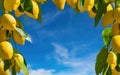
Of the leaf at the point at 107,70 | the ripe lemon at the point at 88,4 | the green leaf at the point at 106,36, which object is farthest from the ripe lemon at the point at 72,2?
the leaf at the point at 107,70

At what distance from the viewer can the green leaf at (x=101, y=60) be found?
145 cm

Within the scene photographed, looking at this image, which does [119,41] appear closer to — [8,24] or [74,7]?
[74,7]

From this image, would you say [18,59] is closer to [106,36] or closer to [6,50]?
[6,50]

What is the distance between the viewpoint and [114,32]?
1.42 m

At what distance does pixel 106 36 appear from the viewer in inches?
58.3

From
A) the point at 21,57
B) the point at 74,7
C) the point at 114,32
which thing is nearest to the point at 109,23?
the point at 114,32

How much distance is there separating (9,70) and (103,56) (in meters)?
0.36

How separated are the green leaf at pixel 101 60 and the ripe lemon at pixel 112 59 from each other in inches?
2.1

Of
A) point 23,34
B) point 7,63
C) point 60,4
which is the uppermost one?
point 60,4

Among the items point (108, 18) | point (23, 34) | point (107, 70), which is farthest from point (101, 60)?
point (23, 34)

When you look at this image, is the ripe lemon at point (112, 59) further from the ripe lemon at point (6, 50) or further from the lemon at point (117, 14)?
the ripe lemon at point (6, 50)

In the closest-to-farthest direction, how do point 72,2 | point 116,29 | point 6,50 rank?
point 6,50 → point 116,29 → point 72,2

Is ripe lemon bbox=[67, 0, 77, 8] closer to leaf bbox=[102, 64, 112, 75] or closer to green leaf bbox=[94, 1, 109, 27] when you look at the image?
green leaf bbox=[94, 1, 109, 27]

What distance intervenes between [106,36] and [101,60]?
0.09m
